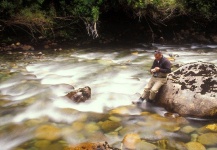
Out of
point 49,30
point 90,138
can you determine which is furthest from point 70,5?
point 90,138

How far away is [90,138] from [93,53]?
691cm

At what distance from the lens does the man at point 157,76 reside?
599 centimetres

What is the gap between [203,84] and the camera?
5.77 metres

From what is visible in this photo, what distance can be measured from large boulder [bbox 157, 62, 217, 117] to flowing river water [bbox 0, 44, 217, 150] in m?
0.19

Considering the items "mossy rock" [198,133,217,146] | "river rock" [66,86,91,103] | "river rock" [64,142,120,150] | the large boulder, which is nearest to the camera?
"river rock" [64,142,120,150]

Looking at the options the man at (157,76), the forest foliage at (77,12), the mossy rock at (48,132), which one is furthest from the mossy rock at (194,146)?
the forest foliage at (77,12)

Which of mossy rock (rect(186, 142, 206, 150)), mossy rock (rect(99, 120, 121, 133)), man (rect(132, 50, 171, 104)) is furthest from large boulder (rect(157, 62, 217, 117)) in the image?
mossy rock (rect(99, 120, 121, 133))

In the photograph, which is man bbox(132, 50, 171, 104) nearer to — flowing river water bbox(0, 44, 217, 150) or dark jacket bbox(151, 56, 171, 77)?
dark jacket bbox(151, 56, 171, 77)

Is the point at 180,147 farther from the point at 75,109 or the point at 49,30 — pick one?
the point at 49,30

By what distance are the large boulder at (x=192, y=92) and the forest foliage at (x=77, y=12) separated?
6.11 m

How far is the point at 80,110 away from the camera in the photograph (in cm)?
586

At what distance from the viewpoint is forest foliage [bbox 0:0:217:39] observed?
11.6 meters

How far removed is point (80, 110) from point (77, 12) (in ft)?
23.3

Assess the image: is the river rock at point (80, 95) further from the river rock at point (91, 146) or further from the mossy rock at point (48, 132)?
the river rock at point (91, 146)
